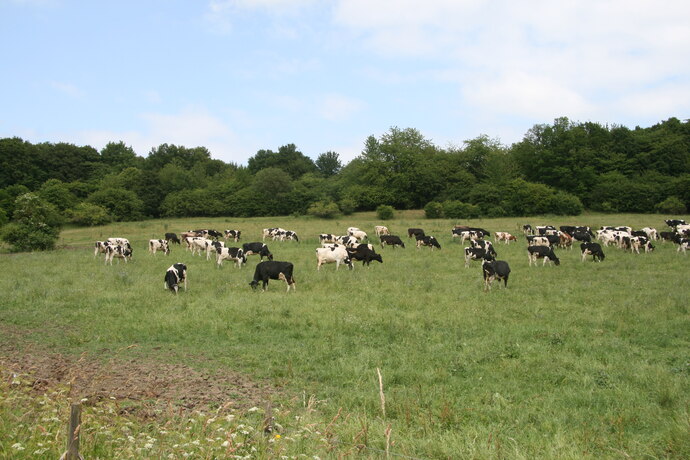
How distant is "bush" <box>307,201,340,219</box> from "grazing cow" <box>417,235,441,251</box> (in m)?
31.5

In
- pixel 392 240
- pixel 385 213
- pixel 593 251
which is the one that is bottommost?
pixel 593 251

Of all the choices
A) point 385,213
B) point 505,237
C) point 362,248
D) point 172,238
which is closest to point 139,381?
point 362,248

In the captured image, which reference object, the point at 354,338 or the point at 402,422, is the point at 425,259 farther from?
the point at 402,422

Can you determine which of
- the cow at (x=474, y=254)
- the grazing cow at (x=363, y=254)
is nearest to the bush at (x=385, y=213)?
the grazing cow at (x=363, y=254)

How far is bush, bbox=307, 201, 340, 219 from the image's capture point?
2520 inches

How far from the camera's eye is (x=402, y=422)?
24.0 feet

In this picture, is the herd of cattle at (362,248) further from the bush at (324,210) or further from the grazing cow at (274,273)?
the bush at (324,210)

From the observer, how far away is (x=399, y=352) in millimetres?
10789

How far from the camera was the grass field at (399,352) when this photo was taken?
6.28 m

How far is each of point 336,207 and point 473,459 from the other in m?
59.7

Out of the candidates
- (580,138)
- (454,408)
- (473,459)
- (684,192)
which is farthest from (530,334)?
(580,138)

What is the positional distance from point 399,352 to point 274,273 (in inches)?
354

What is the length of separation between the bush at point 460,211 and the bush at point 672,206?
21.4 meters

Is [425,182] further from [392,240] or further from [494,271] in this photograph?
[494,271]
